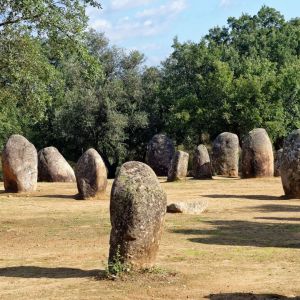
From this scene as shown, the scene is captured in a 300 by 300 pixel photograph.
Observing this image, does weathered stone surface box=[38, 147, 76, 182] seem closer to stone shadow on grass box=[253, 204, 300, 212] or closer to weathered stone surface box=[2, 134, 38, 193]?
weathered stone surface box=[2, 134, 38, 193]

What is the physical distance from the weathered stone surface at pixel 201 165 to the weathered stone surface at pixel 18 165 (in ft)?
33.9

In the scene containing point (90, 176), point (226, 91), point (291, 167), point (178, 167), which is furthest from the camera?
point (226, 91)

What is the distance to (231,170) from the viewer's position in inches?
1471

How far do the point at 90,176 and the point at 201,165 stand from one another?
39.6 ft

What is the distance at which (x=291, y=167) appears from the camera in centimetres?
2355

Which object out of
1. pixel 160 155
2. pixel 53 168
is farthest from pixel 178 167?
pixel 160 155

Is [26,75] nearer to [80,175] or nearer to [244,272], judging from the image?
[80,175]

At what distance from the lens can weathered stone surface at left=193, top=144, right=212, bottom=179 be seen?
3434cm

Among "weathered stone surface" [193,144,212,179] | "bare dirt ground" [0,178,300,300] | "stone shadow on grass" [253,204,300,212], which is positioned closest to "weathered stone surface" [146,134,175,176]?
"weathered stone surface" [193,144,212,179]

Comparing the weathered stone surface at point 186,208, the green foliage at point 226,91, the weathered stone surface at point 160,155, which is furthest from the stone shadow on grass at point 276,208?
the green foliage at point 226,91

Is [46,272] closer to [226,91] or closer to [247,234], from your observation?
[247,234]

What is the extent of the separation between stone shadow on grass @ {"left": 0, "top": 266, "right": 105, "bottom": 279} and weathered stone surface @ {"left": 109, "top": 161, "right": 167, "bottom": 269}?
1.79 ft

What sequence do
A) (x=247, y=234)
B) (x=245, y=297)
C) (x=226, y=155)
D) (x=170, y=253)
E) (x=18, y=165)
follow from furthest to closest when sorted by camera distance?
(x=226, y=155), (x=18, y=165), (x=247, y=234), (x=170, y=253), (x=245, y=297)

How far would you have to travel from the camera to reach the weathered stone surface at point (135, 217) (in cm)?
1060
